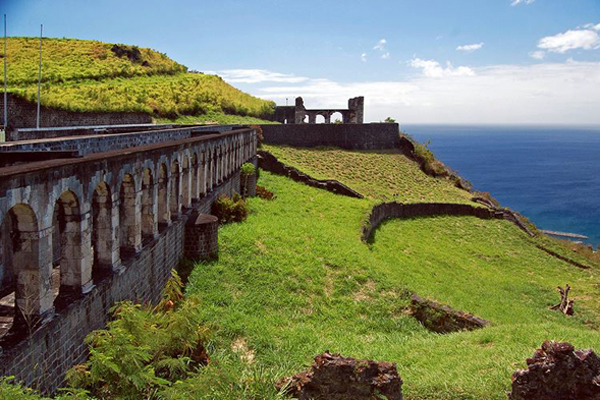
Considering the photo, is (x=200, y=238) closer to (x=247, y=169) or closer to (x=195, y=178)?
(x=195, y=178)

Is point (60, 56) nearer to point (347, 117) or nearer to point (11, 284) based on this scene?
point (347, 117)

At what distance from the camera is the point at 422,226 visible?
35.3 metres

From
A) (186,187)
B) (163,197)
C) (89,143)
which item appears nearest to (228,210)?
(186,187)

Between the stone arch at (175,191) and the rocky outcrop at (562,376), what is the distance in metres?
11.2

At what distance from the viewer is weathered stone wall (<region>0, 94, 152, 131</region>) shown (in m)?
40.2

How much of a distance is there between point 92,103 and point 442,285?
35.3 meters

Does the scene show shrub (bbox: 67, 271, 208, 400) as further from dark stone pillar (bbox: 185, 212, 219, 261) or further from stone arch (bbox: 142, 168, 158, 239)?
dark stone pillar (bbox: 185, 212, 219, 261)

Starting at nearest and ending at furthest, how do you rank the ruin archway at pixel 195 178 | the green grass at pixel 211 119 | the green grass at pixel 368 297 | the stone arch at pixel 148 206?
the green grass at pixel 368 297, the stone arch at pixel 148 206, the ruin archway at pixel 195 178, the green grass at pixel 211 119

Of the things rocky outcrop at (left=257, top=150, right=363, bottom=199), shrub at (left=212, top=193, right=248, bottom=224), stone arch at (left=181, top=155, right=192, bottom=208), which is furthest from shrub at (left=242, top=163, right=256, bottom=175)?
stone arch at (left=181, top=155, right=192, bottom=208)

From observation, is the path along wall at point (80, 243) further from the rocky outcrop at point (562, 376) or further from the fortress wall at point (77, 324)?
the rocky outcrop at point (562, 376)

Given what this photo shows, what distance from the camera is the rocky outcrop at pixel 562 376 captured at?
9.03 metres

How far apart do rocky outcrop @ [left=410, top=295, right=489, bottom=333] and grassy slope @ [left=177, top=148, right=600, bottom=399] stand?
56cm

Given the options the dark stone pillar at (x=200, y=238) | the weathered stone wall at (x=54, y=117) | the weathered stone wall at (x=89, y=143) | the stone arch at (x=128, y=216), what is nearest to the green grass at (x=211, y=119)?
the weathered stone wall at (x=54, y=117)

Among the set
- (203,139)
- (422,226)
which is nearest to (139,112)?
(422,226)
